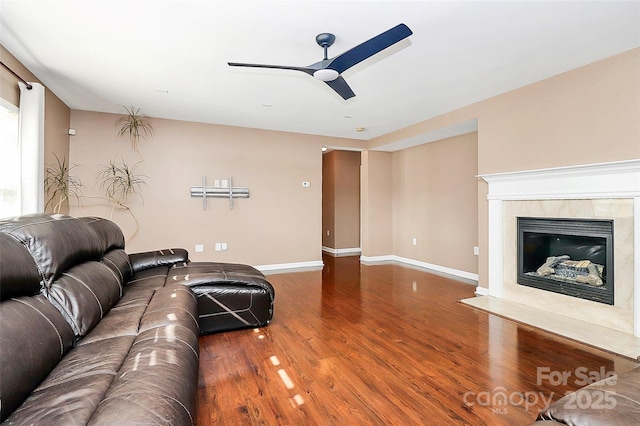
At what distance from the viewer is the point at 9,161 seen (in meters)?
2.97

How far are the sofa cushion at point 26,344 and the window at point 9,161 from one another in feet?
7.42

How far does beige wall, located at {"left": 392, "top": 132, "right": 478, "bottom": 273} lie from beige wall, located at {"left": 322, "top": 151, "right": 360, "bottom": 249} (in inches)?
55.6

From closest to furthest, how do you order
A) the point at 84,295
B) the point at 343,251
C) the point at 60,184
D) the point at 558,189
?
1. the point at 84,295
2. the point at 558,189
3. the point at 60,184
4. the point at 343,251

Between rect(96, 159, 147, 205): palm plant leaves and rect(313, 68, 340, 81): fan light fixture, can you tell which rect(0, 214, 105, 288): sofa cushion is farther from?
rect(96, 159, 147, 205): palm plant leaves

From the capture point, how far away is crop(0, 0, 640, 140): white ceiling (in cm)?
224

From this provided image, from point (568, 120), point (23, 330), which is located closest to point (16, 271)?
point (23, 330)

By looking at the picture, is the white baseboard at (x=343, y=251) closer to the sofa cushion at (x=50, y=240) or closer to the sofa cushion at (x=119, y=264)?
the sofa cushion at (x=119, y=264)

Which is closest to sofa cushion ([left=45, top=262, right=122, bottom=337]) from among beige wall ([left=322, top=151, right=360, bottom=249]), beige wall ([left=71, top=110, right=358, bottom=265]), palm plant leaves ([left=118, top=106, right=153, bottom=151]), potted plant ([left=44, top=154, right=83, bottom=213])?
potted plant ([left=44, top=154, right=83, bottom=213])

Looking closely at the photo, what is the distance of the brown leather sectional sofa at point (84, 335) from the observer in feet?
3.35

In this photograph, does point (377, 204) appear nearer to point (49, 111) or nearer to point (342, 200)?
point (342, 200)

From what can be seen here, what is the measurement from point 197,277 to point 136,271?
824mm

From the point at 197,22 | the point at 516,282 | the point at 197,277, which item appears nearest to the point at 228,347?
the point at 197,277

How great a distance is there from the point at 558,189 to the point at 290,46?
312 cm

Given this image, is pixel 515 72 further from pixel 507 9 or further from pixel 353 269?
pixel 353 269
